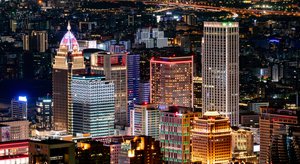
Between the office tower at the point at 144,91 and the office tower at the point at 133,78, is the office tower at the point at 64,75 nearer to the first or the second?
the office tower at the point at 133,78

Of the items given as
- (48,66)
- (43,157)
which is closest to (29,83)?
(48,66)

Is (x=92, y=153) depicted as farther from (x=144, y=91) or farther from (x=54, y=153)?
(x=144, y=91)

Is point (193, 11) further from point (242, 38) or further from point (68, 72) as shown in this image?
point (68, 72)

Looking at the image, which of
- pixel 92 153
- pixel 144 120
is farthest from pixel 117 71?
pixel 92 153

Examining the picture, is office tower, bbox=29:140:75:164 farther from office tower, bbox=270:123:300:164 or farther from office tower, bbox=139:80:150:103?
office tower, bbox=139:80:150:103

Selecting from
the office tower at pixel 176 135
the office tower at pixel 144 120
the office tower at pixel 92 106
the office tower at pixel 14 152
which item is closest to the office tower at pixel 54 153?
the office tower at pixel 14 152

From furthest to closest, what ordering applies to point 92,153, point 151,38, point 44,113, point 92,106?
point 151,38 < point 44,113 < point 92,106 < point 92,153

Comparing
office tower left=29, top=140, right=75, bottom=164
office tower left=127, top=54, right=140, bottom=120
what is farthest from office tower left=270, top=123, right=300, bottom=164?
office tower left=127, top=54, right=140, bottom=120
